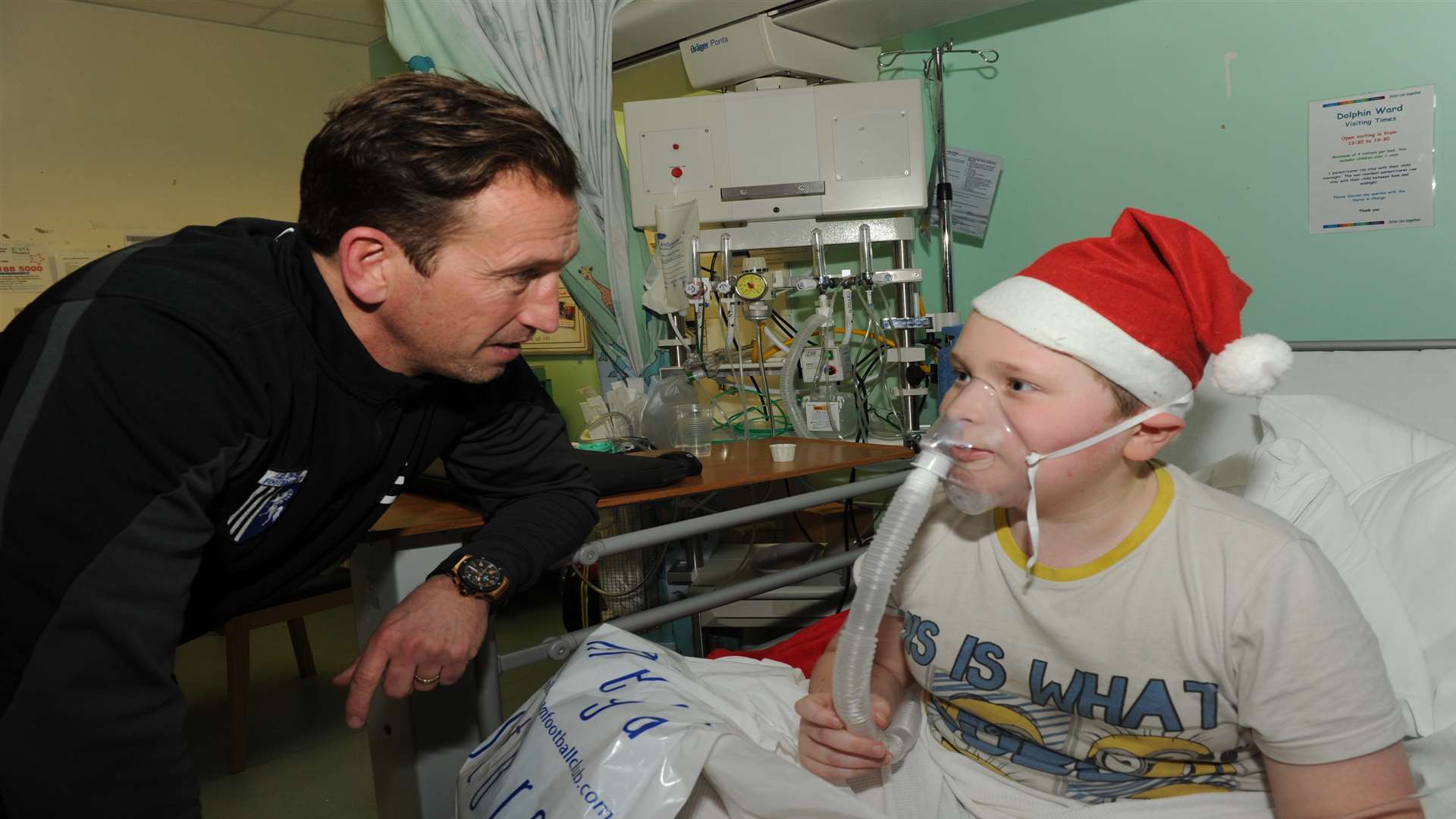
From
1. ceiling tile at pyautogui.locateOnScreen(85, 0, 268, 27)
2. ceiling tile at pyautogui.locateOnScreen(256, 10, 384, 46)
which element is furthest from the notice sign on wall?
ceiling tile at pyautogui.locateOnScreen(85, 0, 268, 27)

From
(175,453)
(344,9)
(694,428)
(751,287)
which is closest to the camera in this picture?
(175,453)

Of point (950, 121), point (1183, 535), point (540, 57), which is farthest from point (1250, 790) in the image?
point (540, 57)

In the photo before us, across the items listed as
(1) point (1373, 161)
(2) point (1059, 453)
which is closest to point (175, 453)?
A: (2) point (1059, 453)

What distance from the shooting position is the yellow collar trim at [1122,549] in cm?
94

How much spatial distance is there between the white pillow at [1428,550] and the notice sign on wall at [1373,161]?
1130 millimetres

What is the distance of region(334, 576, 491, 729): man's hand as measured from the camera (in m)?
1.09

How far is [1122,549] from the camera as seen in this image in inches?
37.1

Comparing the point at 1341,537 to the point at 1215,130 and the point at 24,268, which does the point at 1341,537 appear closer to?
the point at 1215,130

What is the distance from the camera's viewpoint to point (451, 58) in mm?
2723

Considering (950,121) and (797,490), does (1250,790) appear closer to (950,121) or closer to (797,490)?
(797,490)

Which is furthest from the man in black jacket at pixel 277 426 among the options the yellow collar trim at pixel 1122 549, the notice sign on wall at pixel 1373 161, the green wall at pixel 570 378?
the green wall at pixel 570 378

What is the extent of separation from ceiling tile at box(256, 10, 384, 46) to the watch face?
3.55m

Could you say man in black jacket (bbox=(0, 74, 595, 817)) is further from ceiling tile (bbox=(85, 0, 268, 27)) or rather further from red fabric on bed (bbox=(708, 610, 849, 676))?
ceiling tile (bbox=(85, 0, 268, 27))

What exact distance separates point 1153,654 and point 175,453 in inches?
38.7
